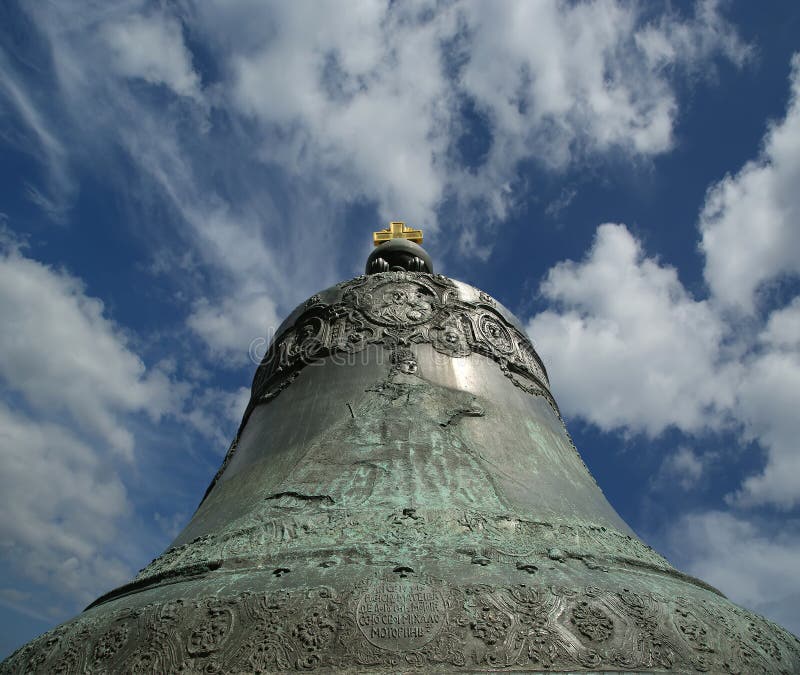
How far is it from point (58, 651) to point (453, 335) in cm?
376

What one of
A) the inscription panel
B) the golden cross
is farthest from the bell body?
the golden cross

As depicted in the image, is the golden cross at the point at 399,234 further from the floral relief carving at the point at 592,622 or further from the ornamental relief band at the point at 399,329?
the floral relief carving at the point at 592,622

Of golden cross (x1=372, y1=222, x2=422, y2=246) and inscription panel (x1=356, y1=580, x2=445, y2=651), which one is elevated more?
golden cross (x1=372, y1=222, x2=422, y2=246)

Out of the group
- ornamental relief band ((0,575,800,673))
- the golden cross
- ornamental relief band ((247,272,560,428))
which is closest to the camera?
ornamental relief band ((0,575,800,673))

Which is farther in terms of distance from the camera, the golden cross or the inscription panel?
the golden cross

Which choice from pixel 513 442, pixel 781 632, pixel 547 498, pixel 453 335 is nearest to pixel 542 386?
pixel 453 335

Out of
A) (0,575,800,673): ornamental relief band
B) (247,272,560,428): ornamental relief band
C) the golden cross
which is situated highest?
the golden cross

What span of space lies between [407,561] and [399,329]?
9.32 feet

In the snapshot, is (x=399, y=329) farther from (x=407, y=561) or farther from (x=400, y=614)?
(x=400, y=614)

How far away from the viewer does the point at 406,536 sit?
3.46m

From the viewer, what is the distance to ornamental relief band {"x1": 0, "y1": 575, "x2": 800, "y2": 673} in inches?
108

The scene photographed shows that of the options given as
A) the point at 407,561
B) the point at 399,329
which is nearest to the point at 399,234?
the point at 399,329

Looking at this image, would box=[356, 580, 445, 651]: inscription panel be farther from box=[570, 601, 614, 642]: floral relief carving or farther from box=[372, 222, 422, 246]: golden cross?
box=[372, 222, 422, 246]: golden cross

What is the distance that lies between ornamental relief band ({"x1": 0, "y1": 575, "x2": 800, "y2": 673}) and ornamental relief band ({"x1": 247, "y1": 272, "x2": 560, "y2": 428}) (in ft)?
9.33
